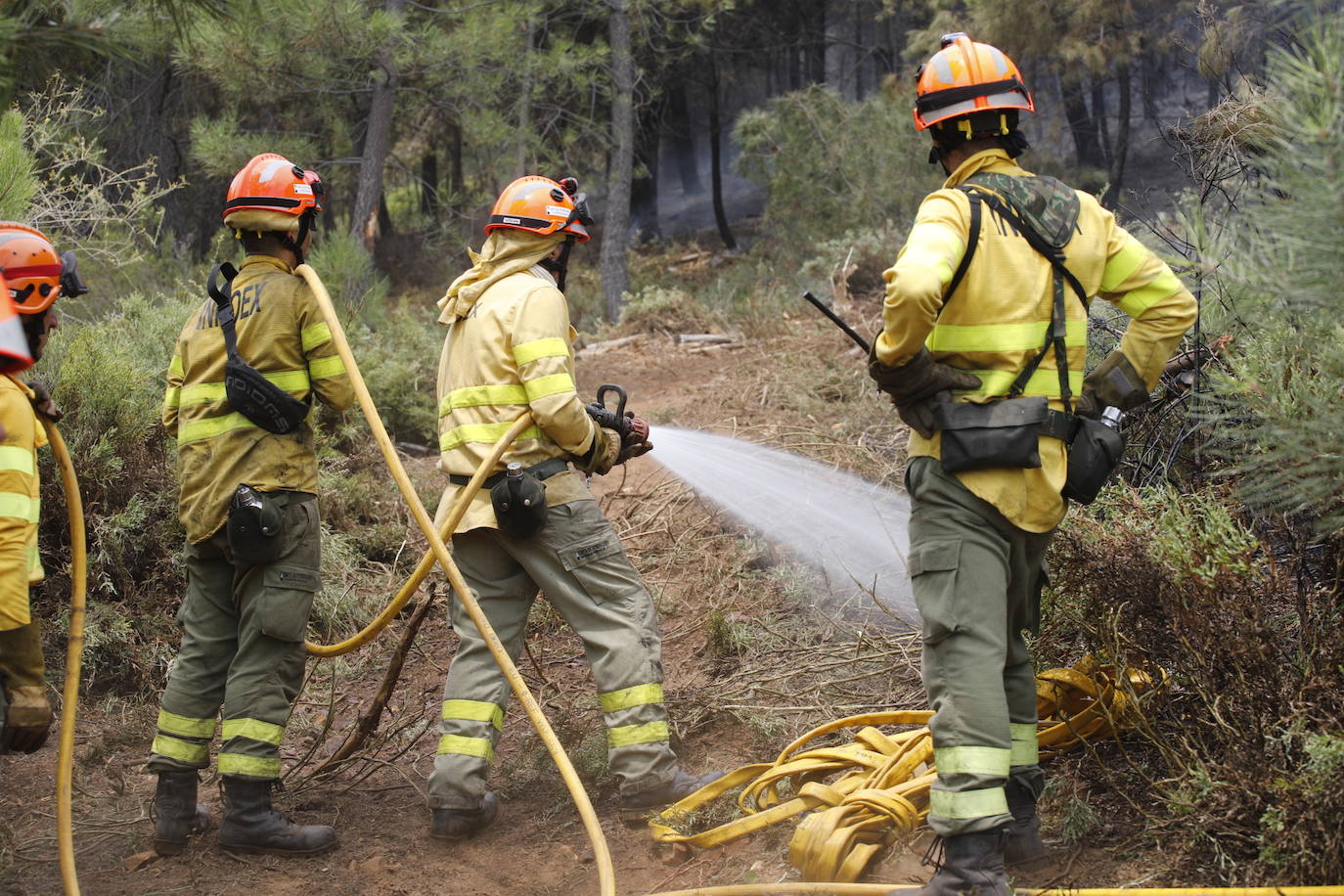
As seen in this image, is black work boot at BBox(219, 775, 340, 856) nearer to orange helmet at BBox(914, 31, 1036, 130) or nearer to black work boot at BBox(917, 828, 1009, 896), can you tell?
black work boot at BBox(917, 828, 1009, 896)

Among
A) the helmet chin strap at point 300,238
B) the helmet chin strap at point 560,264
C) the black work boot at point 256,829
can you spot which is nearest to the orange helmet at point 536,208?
the helmet chin strap at point 560,264

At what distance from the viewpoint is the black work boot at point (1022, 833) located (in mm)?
3297

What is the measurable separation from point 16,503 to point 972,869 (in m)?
2.63

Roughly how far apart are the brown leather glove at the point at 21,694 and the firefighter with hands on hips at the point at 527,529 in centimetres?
124

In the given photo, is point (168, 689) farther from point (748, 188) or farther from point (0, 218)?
point (748, 188)

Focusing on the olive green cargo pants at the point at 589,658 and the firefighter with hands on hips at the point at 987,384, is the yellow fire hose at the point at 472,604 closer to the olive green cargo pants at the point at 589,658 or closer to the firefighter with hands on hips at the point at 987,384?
the olive green cargo pants at the point at 589,658

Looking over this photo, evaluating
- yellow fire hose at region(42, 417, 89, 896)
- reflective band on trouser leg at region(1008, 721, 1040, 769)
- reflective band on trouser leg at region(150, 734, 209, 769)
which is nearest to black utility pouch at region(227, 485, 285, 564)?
yellow fire hose at region(42, 417, 89, 896)

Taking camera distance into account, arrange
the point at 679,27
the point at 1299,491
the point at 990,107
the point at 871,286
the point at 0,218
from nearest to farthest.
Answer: the point at 1299,491 → the point at 990,107 → the point at 0,218 → the point at 871,286 → the point at 679,27

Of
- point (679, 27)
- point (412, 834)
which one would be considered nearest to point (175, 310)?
point (412, 834)

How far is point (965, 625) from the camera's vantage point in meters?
3.04

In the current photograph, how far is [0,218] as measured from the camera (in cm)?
542

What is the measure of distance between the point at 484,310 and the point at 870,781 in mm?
2024

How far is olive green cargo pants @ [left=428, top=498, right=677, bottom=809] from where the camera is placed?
403 cm

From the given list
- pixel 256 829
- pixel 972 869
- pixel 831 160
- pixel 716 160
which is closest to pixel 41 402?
pixel 256 829
